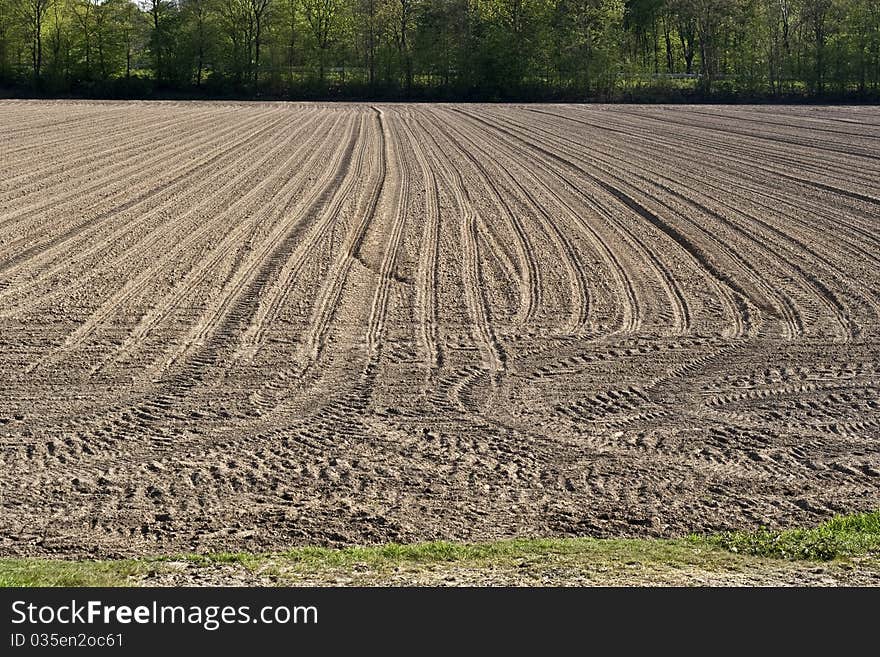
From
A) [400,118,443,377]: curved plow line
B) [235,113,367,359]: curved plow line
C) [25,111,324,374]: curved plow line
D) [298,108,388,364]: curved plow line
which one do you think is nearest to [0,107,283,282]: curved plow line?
[25,111,324,374]: curved plow line

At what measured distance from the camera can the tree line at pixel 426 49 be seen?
245ft

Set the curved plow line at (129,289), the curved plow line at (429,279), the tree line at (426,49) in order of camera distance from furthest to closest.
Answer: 1. the tree line at (426,49)
2. the curved plow line at (429,279)
3. the curved plow line at (129,289)

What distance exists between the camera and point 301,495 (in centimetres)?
737

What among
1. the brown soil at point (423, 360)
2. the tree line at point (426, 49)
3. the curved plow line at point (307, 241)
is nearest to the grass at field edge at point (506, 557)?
the brown soil at point (423, 360)

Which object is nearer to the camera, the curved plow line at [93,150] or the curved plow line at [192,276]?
the curved plow line at [192,276]

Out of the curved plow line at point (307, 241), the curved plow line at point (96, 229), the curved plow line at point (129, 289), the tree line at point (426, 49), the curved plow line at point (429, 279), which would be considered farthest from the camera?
the tree line at point (426, 49)

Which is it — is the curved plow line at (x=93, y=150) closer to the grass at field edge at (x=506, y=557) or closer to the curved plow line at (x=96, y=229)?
the curved plow line at (x=96, y=229)

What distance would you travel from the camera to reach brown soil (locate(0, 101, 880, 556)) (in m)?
7.28

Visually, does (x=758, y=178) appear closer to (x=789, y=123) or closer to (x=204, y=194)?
(x=204, y=194)

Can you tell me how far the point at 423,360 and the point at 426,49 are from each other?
234ft

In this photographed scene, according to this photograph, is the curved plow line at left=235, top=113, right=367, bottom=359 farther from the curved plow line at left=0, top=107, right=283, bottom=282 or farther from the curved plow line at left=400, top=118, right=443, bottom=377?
the curved plow line at left=0, top=107, right=283, bottom=282

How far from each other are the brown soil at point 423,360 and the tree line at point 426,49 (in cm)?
5641

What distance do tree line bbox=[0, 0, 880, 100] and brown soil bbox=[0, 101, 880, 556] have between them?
185 feet

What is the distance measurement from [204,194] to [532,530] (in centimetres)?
1572
